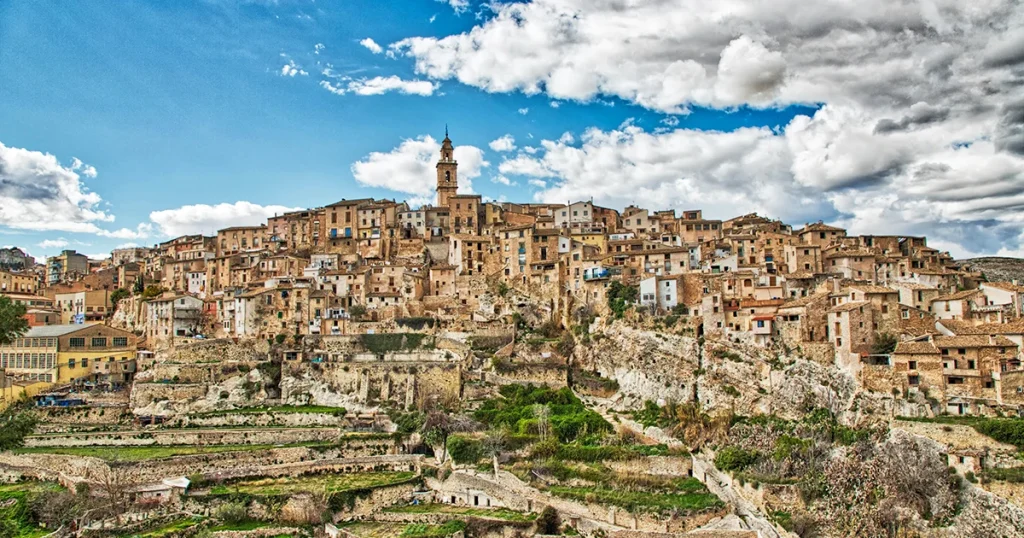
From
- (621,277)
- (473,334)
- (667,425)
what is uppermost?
(621,277)

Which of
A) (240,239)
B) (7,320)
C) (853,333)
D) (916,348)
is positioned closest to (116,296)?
(240,239)

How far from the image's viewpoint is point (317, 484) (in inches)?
1374

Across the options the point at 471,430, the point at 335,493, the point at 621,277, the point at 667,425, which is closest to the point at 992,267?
the point at 621,277

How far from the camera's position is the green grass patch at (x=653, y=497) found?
96.7 feet

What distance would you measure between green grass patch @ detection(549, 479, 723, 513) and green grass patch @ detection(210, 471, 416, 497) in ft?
26.8

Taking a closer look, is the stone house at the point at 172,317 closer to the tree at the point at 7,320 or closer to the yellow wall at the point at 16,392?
the yellow wall at the point at 16,392

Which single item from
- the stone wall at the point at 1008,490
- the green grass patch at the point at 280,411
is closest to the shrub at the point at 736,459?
the stone wall at the point at 1008,490

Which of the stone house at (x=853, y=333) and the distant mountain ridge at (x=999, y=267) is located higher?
the distant mountain ridge at (x=999, y=267)

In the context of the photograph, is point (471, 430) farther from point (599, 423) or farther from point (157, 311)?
point (157, 311)

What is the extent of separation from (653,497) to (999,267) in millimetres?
41851

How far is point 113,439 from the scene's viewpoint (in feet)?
134

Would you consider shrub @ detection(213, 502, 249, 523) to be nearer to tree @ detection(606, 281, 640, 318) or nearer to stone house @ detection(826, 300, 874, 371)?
tree @ detection(606, 281, 640, 318)

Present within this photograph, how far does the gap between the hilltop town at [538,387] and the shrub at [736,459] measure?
0.09 m

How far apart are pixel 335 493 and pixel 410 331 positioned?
684 inches
